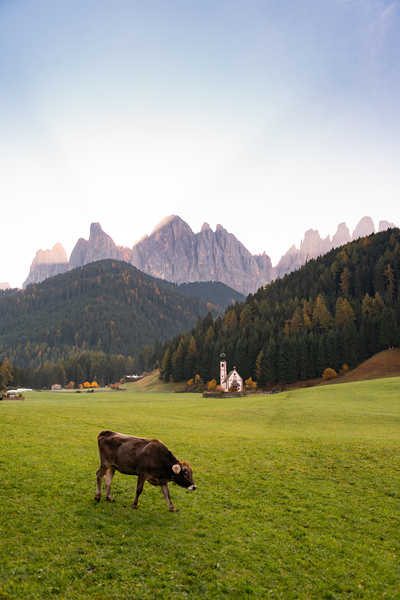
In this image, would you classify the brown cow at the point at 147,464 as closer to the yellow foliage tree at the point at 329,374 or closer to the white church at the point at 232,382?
the white church at the point at 232,382

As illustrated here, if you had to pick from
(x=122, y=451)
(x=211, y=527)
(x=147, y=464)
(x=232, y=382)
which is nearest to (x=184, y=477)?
(x=147, y=464)

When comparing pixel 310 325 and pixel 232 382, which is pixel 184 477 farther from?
pixel 310 325

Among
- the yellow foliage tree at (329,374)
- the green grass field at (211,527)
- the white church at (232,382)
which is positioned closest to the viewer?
the green grass field at (211,527)

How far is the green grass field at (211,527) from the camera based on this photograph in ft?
28.0

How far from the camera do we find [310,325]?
128250mm

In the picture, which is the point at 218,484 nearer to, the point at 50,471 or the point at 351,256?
the point at 50,471

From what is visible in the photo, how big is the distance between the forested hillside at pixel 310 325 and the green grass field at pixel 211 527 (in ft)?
301

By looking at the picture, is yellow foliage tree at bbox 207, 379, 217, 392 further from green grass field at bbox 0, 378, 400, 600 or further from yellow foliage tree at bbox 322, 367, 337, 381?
green grass field at bbox 0, 378, 400, 600

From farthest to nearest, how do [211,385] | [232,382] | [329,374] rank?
[211,385] < [329,374] < [232,382]

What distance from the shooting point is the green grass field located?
8.55 meters

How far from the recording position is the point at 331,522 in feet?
40.3

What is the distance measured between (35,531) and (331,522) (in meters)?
9.91

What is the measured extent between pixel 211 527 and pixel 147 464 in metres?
2.92

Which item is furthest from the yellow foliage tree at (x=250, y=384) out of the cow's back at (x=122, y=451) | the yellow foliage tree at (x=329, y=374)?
the cow's back at (x=122, y=451)
